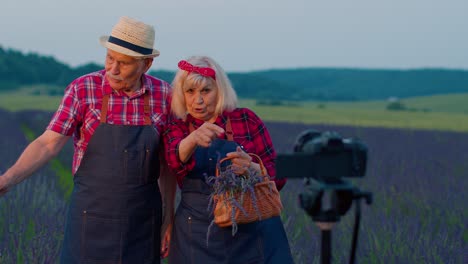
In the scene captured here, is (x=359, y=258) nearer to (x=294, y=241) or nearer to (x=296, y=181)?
(x=294, y=241)

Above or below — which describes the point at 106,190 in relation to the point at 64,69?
above

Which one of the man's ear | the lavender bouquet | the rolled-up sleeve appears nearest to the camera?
the lavender bouquet

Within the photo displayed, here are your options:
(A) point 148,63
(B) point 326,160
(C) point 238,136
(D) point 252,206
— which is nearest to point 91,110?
(A) point 148,63

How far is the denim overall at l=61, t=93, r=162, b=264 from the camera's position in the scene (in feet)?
11.0

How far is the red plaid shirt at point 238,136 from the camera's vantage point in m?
3.29

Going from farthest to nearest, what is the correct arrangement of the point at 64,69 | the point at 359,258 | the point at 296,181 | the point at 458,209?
the point at 64,69 < the point at 296,181 < the point at 458,209 < the point at 359,258

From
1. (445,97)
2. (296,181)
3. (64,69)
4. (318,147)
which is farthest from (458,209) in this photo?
(64,69)

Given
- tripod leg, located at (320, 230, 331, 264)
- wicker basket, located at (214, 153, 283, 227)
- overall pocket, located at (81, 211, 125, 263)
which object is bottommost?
overall pocket, located at (81, 211, 125, 263)

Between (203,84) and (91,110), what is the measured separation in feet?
1.63

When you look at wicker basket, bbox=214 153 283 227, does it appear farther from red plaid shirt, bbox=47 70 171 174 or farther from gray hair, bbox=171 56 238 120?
red plaid shirt, bbox=47 70 171 174

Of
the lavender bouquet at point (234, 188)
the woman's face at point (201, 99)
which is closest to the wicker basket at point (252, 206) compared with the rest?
the lavender bouquet at point (234, 188)

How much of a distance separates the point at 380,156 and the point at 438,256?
20.6 feet

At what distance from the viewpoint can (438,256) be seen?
4.19m

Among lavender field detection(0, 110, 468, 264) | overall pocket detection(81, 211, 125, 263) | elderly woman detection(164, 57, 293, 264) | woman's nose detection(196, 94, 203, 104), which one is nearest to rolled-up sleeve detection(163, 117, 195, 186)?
elderly woman detection(164, 57, 293, 264)
